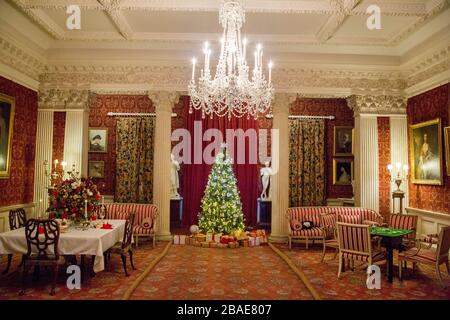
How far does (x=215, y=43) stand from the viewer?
27.8ft

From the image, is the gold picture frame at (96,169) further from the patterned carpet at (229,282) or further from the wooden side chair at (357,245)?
the wooden side chair at (357,245)

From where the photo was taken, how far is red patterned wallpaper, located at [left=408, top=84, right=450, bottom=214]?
7.56m

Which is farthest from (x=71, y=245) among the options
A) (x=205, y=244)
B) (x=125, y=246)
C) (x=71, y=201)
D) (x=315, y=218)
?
(x=315, y=218)

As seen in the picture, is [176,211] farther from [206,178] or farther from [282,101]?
[282,101]

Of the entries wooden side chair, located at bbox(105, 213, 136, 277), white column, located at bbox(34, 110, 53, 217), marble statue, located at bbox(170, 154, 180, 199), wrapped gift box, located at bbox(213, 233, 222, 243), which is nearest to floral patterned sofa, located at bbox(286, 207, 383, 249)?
wrapped gift box, located at bbox(213, 233, 222, 243)

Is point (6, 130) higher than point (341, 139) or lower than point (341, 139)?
lower

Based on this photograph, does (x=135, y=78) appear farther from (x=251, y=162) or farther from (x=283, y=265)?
(x=283, y=265)

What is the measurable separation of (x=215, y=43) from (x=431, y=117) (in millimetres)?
5190

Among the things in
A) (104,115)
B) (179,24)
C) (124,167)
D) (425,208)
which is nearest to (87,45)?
(179,24)

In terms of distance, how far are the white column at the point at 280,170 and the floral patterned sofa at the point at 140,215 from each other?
119 inches

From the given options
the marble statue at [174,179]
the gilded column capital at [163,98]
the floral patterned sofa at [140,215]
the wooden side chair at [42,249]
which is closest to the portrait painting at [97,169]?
the marble statue at [174,179]

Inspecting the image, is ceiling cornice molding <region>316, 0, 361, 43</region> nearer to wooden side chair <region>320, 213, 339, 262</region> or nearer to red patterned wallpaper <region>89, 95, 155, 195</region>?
wooden side chair <region>320, 213, 339, 262</region>

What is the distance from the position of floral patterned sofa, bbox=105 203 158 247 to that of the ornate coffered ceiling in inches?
118

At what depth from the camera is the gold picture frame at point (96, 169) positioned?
11.6 m
